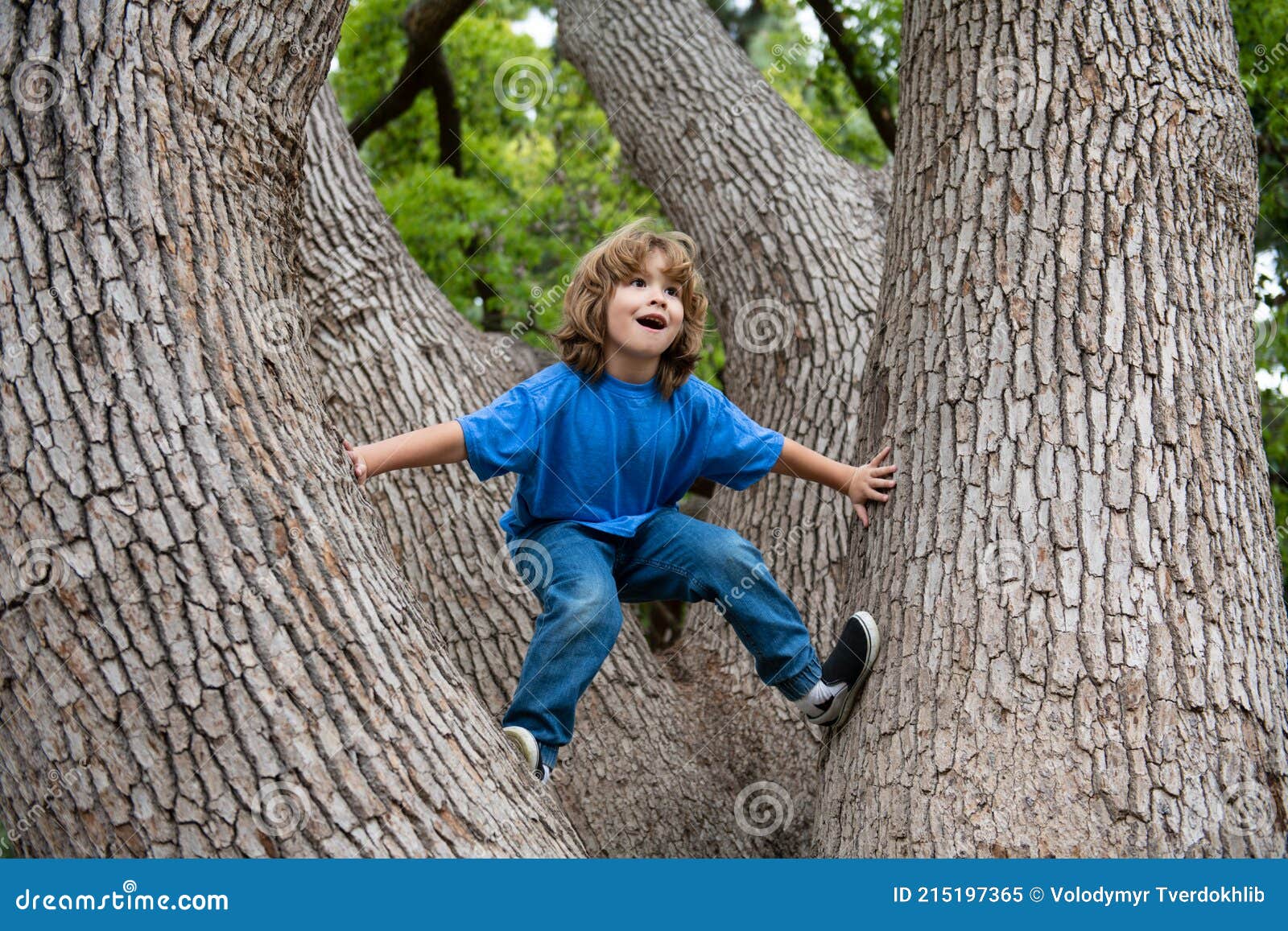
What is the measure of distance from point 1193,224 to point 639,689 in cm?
223

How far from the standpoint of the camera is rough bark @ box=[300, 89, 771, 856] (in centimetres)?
371

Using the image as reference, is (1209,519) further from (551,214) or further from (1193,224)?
(551,214)

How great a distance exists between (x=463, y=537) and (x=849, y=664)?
5.31 feet

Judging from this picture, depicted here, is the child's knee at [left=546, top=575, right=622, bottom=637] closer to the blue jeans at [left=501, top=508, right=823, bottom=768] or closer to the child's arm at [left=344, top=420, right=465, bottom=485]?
the blue jeans at [left=501, top=508, right=823, bottom=768]

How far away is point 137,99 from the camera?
2.34m

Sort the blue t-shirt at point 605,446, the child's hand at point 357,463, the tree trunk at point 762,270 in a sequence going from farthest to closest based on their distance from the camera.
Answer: the tree trunk at point 762,270 < the blue t-shirt at point 605,446 < the child's hand at point 357,463

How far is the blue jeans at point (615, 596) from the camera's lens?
2945 millimetres

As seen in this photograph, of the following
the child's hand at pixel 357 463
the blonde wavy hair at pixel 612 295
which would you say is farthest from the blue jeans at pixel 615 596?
the child's hand at pixel 357 463

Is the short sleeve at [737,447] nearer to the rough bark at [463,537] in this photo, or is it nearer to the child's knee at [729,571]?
the child's knee at [729,571]

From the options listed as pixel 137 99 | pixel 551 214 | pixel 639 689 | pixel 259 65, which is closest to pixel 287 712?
pixel 137 99

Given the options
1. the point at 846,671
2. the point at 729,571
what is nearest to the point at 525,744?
the point at 729,571

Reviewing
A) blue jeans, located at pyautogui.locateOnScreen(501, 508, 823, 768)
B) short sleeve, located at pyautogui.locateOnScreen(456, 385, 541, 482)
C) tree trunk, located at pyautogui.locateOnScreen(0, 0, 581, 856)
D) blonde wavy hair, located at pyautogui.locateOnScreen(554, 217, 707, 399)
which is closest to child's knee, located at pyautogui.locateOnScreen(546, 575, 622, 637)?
blue jeans, located at pyautogui.locateOnScreen(501, 508, 823, 768)

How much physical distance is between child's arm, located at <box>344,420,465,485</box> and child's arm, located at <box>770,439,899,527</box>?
98 cm

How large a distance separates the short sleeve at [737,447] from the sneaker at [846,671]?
0.59m
